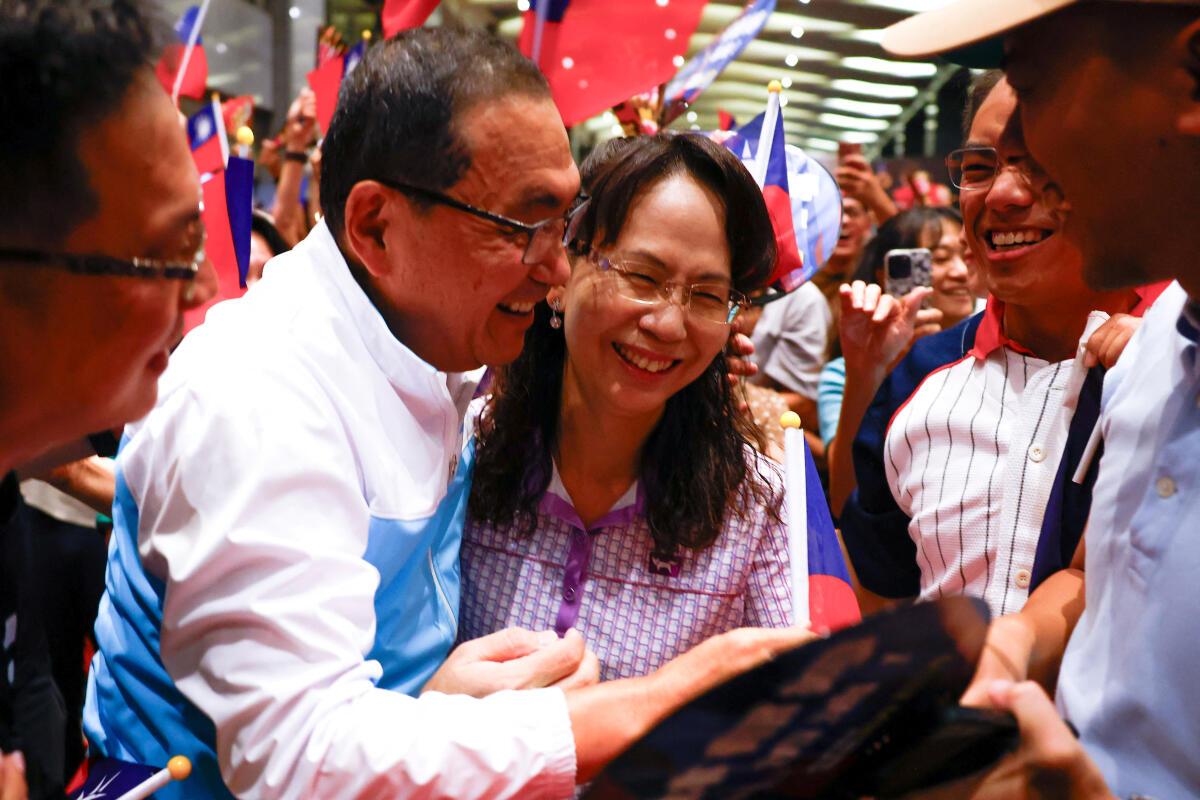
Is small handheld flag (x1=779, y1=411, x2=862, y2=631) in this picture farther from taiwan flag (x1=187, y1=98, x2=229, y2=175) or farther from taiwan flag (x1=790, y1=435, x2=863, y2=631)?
taiwan flag (x1=187, y1=98, x2=229, y2=175)

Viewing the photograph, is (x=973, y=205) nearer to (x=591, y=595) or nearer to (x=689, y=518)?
(x=689, y=518)

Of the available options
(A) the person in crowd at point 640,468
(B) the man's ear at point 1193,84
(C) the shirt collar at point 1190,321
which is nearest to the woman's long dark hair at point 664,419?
(A) the person in crowd at point 640,468

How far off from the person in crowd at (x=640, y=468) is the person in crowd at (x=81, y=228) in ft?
2.86

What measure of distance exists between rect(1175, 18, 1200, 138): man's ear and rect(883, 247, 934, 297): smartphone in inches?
93.0

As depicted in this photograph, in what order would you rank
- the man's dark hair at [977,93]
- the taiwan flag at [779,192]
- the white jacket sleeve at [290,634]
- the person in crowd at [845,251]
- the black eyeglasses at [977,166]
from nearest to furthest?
the white jacket sleeve at [290,634], the black eyeglasses at [977,166], the man's dark hair at [977,93], the taiwan flag at [779,192], the person in crowd at [845,251]

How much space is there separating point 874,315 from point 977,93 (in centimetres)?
62

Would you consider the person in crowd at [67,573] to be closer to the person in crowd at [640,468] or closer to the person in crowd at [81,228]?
the person in crowd at [640,468]

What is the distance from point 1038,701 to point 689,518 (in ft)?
2.83

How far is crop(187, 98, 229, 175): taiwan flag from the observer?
10.7ft

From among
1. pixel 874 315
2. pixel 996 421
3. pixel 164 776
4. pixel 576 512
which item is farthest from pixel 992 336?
pixel 164 776

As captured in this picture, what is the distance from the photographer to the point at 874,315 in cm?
264

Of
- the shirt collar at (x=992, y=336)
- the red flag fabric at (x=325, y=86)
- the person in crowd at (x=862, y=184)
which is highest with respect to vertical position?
the red flag fabric at (x=325, y=86)

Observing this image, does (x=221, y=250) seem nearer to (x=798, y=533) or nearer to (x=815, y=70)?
(x=798, y=533)

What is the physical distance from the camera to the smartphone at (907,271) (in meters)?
3.40
